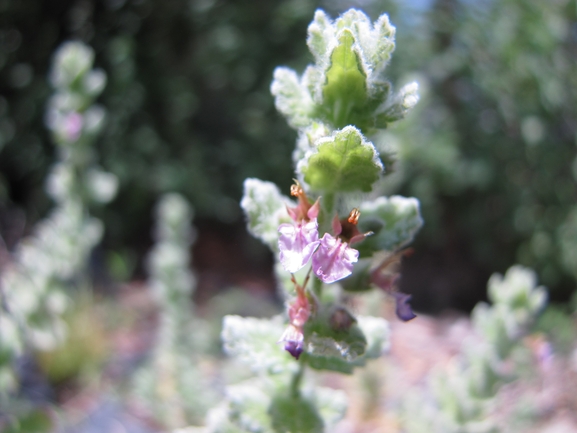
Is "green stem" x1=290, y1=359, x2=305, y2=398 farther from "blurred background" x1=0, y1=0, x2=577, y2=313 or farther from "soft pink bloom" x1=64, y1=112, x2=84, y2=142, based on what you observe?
"blurred background" x1=0, y1=0, x2=577, y2=313

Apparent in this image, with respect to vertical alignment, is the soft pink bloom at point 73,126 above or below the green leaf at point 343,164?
above

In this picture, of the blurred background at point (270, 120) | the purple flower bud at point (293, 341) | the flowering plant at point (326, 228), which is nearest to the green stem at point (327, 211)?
the flowering plant at point (326, 228)

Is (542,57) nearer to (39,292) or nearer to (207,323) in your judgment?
(207,323)

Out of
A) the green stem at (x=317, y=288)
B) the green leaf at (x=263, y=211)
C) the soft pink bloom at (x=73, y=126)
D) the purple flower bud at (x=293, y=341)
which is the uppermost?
the soft pink bloom at (x=73, y=126)

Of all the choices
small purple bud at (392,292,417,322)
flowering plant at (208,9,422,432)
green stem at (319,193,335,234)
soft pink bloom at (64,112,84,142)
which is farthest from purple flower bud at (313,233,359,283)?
soft pink bloom at (64,112,84,142)

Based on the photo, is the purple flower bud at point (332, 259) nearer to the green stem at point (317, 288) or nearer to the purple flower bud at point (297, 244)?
the purple flower bud at point (297, 244)

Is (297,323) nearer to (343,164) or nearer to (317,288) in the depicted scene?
(317,288)

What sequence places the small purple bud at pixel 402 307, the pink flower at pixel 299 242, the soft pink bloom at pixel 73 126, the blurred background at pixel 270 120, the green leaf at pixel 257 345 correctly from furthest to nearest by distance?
the blurred background at pixel 270 120 → the soft pink bloom at pixel 73 126 → the green leaf at pixel 257 345 → the small purple bud at pixel 402 307 → the pink flower at pixel 299 242

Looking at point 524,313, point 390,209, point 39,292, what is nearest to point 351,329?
point 390,209

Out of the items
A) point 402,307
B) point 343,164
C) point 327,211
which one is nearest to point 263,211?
point 327,211
